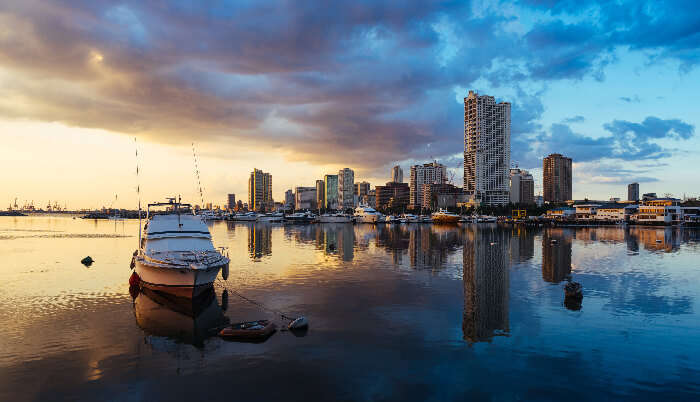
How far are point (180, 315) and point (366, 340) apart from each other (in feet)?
46.6

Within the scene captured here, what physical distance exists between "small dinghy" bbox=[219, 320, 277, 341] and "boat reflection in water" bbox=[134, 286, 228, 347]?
118 centimetres

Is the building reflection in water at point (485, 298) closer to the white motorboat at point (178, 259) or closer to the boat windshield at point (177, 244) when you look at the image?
the white motorboat at point (178, 259)

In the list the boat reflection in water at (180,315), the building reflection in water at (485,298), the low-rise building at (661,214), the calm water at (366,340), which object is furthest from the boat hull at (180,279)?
the low-rise building at (661,214)

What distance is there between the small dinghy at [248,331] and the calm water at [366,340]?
0.57m

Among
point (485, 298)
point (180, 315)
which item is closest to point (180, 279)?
point (180, 315)

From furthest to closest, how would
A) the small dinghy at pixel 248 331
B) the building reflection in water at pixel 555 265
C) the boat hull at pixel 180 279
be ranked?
the building reflection in water at pixel 555 265 < the boat hull at pixel 180 279 < the small dinghy at pixel 248 331

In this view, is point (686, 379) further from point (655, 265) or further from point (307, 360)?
point (655, 265)

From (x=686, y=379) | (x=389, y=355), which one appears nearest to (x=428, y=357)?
(x=389, y=355)

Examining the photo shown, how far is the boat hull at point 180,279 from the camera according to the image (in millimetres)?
29328

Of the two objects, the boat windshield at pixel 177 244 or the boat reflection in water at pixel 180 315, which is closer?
the boat reflection in water at pixel 180 315

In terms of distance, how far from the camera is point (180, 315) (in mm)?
27938

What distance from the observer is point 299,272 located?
4691 cm

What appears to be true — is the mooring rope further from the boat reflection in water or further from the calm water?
the boat reflection in water

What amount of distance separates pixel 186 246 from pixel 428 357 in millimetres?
23952
